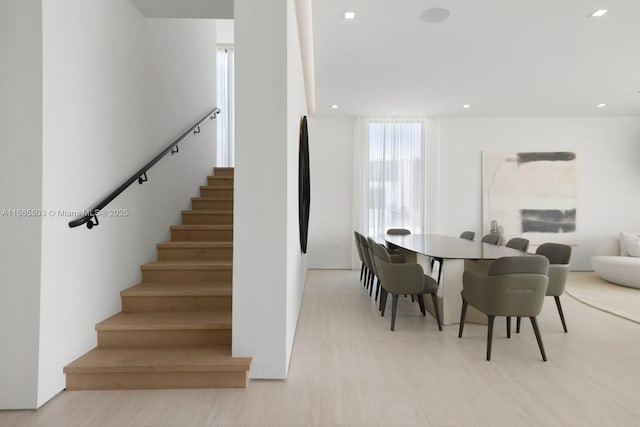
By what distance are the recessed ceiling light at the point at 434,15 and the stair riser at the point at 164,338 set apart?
10.4 ft

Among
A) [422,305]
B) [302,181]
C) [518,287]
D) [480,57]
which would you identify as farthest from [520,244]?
[302,181]

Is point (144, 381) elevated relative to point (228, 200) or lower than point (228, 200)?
lower

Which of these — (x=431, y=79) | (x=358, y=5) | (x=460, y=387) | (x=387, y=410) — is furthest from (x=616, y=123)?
(x=387, y=410)

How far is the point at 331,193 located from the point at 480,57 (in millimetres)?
3423

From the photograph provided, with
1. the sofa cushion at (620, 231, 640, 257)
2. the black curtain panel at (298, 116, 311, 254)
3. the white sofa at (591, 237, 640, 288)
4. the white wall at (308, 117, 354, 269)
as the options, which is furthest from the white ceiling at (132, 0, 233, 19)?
the sofa cushion at (620, 231, 640, 257)

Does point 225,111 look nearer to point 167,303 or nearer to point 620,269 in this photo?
point 167,303

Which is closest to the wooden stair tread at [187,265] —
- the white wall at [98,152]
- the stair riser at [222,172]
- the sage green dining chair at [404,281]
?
the white wall at [98,152]

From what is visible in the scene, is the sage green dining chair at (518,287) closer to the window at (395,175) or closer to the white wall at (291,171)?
the white wall at (291,171)

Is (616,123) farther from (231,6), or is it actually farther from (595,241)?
(231,6)

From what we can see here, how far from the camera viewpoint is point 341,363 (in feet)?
8.23

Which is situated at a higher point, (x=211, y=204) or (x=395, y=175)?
(x=395, y=175)

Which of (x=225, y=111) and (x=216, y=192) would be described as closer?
(x=216, y=192)

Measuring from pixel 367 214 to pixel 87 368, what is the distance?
5.21m

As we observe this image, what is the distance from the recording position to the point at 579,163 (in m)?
6.57
